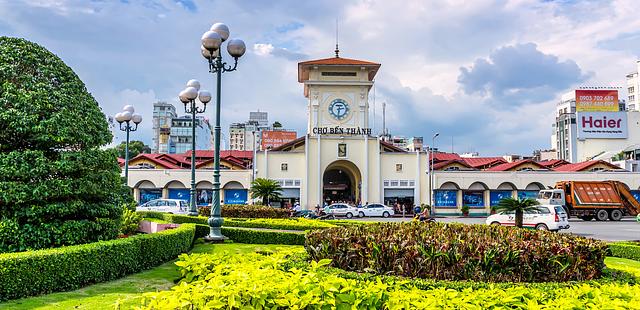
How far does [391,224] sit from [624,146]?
71.0 m

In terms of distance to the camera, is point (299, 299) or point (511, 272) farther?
point (511, 272)

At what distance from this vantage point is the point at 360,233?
25.7 feet

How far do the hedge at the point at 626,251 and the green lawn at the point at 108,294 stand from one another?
13173 millimetres

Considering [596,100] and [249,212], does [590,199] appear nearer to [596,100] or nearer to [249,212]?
[249,212]

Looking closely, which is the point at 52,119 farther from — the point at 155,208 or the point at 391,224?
the point at 155,208

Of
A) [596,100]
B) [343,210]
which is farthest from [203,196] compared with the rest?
[596,100]

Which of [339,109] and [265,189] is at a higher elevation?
[339,109]

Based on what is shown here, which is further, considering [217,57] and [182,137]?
[182,137]

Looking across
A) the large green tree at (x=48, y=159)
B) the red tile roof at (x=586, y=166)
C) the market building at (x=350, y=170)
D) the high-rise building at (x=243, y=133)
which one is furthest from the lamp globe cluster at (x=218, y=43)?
the high-rise building at (x=243, y=133)

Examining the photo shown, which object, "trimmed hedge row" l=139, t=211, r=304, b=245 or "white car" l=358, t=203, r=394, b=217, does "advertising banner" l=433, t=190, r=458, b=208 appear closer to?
"white car" l=358, t=203, r=394, b=217

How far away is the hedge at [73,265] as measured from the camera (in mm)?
7422

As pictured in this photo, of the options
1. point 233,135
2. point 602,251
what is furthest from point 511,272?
point 233,135

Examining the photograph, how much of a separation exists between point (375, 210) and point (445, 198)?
8.42 meters

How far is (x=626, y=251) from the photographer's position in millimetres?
15992
